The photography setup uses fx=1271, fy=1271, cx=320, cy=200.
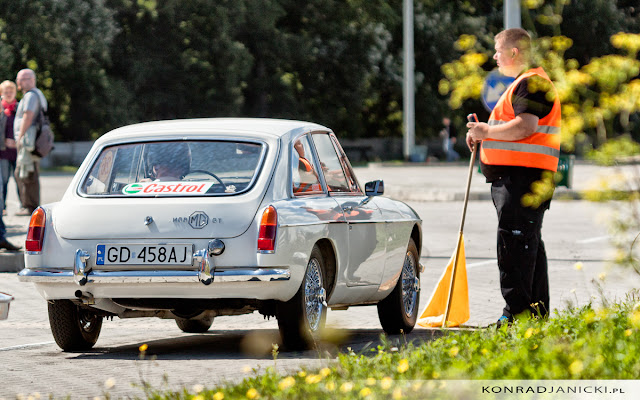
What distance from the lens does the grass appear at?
16.1 feet

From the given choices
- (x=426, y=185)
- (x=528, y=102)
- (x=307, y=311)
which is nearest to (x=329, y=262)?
(x=307, y=311)

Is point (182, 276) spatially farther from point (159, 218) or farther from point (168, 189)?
point (168, 189)

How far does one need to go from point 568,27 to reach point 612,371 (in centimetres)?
5178

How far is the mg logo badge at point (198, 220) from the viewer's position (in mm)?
7375

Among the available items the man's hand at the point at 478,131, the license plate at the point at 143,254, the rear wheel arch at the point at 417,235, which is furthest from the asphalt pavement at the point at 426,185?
the license plate at the point at 143,254

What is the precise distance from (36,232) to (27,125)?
378 inches

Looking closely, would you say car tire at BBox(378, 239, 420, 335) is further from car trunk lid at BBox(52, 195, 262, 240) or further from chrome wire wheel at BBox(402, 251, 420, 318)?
car trunk lid at BBox(52, 195, 262, 240)

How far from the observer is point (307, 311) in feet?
25.1

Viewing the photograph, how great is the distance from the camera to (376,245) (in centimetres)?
856

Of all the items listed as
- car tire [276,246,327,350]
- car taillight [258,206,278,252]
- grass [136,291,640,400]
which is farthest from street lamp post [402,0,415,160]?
grass [136,291,640,400]

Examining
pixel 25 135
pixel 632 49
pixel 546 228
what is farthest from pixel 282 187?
pixel 546 228

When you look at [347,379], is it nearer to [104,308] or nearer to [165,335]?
[104,308]

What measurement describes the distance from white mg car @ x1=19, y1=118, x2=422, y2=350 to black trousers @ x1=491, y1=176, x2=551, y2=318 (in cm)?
88

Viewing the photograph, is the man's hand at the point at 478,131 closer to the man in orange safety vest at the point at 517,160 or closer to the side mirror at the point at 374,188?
the man in orange safety vest at the point at 517,160
